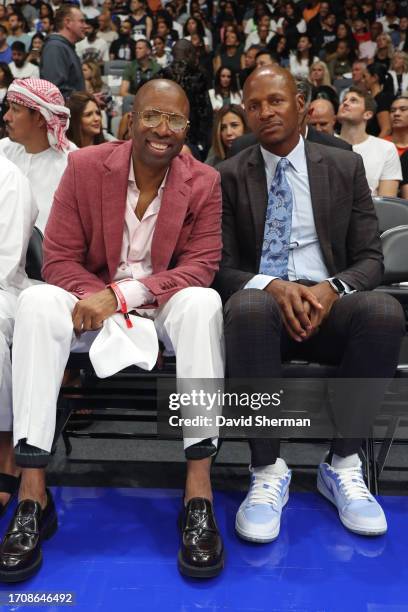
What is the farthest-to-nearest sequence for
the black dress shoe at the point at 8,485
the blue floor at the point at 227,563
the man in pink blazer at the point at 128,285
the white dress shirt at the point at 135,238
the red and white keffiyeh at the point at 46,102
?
the red and white keffiyeh at the point at 46,102 → the white dress shirt at the point at 135,238 → the black dress shoe at the point at 8,485 → the man in pink blazer at the point at 128,285 → the blue floor at the point at 227,563

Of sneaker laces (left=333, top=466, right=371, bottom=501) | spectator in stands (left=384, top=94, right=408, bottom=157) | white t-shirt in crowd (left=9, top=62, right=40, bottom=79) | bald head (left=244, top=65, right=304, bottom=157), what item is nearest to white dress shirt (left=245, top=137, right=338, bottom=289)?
bald head (left=244, top=65, right=304, bottom=157)

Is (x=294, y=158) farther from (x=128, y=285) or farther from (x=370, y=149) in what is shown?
(x=370, y=149)

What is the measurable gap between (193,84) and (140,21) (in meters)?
6.23

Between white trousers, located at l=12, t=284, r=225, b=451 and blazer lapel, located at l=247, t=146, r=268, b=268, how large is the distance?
1.27 feet

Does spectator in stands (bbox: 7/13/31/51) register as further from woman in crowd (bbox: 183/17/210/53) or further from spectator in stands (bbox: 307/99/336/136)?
spectator in stands (bbox: 307/99/336/136)

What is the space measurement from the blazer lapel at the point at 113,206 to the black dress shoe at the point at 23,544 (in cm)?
79

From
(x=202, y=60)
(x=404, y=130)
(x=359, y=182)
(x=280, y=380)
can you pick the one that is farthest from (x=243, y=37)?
(x=280, y=380)

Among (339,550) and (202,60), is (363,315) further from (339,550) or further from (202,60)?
(202,60)

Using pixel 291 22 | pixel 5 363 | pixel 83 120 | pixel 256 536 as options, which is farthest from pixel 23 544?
pixel 291 22

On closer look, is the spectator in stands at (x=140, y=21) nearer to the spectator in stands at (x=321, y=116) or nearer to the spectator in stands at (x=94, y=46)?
the spectator in stands at (x=94, y=46)

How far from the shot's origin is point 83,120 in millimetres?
3861

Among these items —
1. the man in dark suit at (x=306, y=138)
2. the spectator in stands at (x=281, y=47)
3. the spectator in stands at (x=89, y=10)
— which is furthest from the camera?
the spectator in stands at (x=89, y=10)

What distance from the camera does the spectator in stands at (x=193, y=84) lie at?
429cm

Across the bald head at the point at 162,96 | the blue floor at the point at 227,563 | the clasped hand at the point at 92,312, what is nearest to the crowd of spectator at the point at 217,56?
the bald head at the point at 162,96
